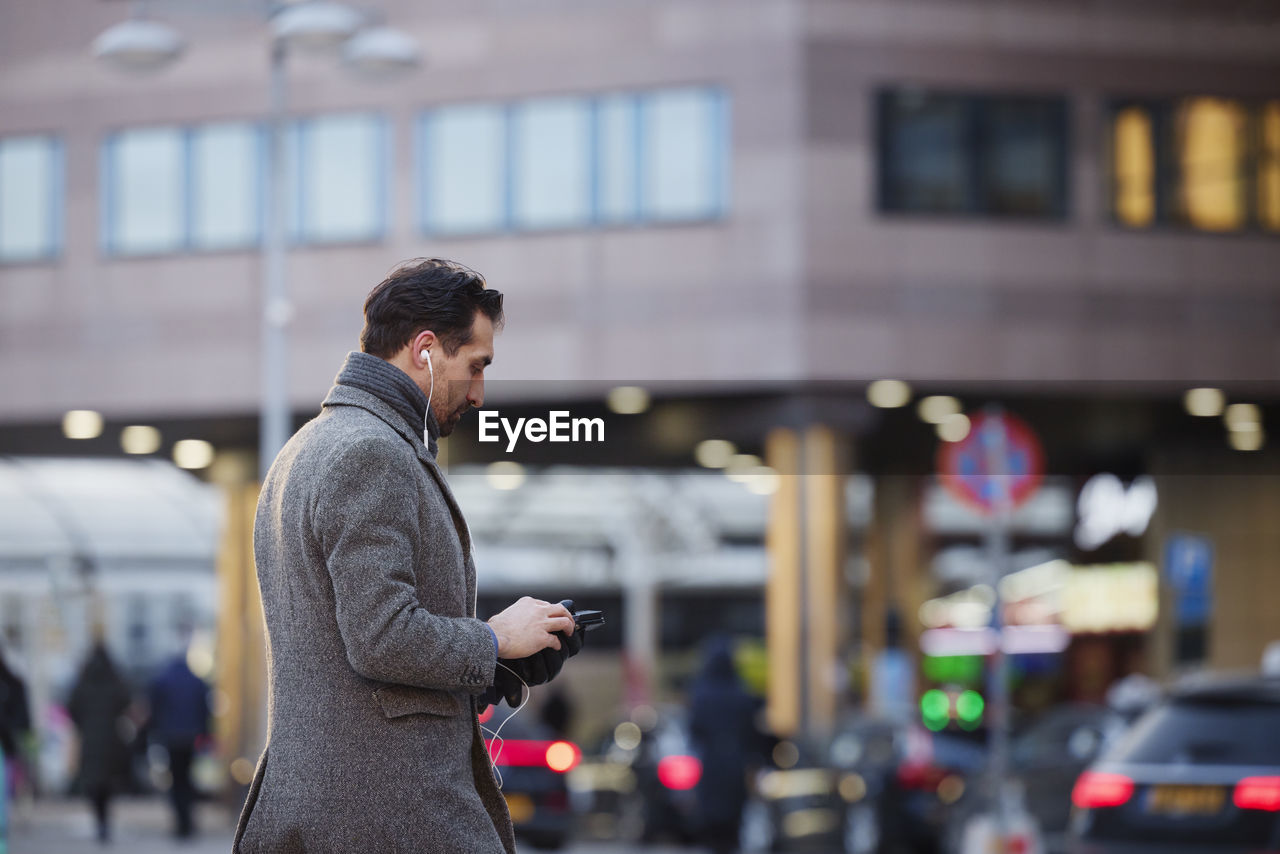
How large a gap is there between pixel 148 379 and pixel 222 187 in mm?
2703

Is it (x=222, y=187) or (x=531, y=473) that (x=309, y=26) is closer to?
(x=531, y=473)

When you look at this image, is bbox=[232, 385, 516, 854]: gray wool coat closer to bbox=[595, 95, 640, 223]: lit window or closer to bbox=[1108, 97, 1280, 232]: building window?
bbox=[595, 95, 640, 223]: lit window

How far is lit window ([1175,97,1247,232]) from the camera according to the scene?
23938 millimetres

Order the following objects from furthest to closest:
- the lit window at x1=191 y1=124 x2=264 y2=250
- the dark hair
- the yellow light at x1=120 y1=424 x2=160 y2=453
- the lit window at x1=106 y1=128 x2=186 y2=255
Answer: the yellow light at x1=120 y1=424 x2=160 y2=453 < the lit window at x1=106 y1=128 x2=186 y2=255 < the lit window at x1=191 y1=124 x2=264 y2=250 < the dark hair

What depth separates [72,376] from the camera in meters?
25.8

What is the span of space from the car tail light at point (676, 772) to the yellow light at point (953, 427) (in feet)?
27.7

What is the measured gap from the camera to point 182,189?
25125 millimetres

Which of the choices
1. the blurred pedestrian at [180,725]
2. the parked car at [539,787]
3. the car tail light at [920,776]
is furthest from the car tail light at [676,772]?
the blurred pedestrian at [180,725]

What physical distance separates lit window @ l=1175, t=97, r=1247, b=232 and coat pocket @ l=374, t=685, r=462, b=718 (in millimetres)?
22075

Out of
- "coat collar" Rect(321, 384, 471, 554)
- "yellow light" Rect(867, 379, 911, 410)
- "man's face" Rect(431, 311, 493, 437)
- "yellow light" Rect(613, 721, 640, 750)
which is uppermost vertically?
"man's face" Rect(431, 311, 493, 437)

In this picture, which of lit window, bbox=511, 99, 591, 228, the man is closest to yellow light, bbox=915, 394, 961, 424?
lit window, bbox=511, 99, 591, 228

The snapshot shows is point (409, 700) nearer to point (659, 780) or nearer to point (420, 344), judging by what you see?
point (420, 344)

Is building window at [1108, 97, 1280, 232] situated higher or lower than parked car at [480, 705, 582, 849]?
higher

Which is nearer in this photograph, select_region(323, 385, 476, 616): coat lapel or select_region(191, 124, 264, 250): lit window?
select_region(323, 385, 476, 616): coat lapel
